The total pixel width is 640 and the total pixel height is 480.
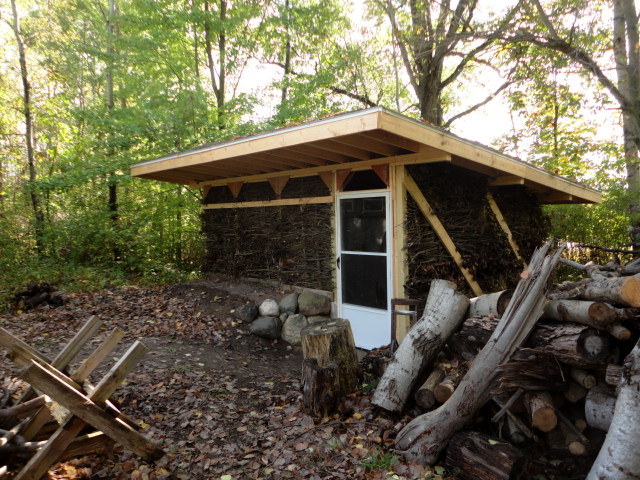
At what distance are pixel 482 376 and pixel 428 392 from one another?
0.59 metres

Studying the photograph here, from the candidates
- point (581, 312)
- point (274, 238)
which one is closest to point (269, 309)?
point (274, 238)

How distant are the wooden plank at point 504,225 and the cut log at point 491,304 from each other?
3.05 m

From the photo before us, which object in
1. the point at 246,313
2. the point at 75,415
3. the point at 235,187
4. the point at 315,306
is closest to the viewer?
the point at 75,415

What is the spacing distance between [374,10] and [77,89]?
1055 centimetres

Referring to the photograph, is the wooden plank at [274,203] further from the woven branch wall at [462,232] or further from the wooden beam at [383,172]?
the woven branch wall at [462,232]

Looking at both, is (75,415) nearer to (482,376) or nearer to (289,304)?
(482,376)

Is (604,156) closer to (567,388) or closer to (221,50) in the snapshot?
(567,388)

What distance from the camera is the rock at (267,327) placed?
6078 mm

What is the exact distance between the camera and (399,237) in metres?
5.26

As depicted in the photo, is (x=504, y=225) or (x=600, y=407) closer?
(x=600, y=407)

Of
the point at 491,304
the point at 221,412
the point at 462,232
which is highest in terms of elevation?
the point at 462,232

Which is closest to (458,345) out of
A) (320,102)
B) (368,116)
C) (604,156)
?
(368,116)

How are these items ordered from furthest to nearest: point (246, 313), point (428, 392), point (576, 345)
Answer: point (246, 313) < point (428, 392) < point (576, 345)

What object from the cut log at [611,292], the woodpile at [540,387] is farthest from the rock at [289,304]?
the cut log at [611,292]
